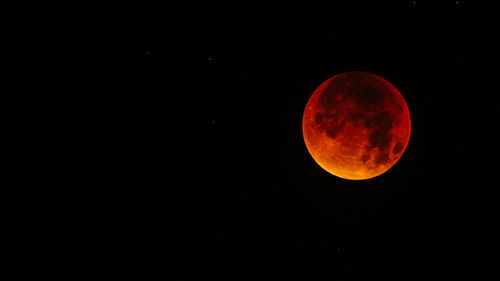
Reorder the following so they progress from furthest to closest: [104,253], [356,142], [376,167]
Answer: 1. [104,253]
2. [376,167]
3. [356,142]

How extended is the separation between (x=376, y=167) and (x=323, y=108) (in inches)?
47.3

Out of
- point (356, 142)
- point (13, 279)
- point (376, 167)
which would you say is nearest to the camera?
point (356, 142)

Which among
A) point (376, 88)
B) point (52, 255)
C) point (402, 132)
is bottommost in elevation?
point (52, 255)

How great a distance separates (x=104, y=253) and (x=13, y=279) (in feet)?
7.42

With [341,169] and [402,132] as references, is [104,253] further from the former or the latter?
[402,132]

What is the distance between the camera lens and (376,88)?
496cm

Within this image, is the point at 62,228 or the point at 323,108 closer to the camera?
the point at 323,108

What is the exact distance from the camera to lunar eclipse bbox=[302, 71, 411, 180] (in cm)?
480

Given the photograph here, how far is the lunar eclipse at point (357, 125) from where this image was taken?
4805mm

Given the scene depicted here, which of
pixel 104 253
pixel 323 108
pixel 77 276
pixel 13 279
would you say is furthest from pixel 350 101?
pixel 13 279

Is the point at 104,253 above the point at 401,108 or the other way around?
the other way around

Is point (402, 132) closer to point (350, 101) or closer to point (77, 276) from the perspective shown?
point (350, 101)

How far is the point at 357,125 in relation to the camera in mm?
4789

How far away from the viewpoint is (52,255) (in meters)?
9.68
